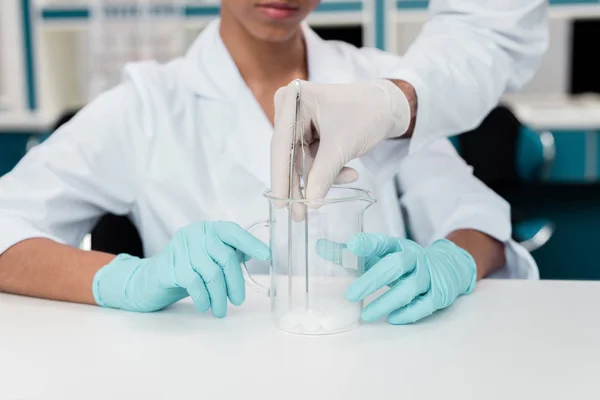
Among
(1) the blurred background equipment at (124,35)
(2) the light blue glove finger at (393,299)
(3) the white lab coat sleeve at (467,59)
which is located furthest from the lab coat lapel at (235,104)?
(1) the blurred background equipment at (124,35)

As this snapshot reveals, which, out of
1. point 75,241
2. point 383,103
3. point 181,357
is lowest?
point 75,241

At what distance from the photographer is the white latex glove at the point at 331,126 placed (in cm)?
94

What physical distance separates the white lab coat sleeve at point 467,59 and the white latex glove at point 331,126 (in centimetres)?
9

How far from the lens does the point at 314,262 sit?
2.71 ft

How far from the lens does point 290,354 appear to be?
78 centimetres

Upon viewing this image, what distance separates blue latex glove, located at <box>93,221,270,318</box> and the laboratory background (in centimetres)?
228

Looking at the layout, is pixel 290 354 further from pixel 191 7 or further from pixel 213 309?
pixel 191 7

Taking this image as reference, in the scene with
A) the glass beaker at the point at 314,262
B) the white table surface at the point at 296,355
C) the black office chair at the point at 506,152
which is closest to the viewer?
the white table surface at the point at 296,355

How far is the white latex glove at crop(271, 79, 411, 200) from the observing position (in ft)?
3.10

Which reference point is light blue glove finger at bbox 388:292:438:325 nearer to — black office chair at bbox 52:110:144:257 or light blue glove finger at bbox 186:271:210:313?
light blue glove finger at bbox 186:271:210:313

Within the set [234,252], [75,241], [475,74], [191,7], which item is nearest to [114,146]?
[75,241]

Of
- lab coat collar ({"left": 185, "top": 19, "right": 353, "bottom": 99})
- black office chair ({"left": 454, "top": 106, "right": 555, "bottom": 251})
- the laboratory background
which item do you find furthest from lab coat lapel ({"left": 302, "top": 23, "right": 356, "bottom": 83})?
the laboratory background

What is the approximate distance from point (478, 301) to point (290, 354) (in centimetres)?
34

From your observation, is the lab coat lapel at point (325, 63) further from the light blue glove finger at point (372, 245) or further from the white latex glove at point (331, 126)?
the light blue glove finger at point (372, 245)
